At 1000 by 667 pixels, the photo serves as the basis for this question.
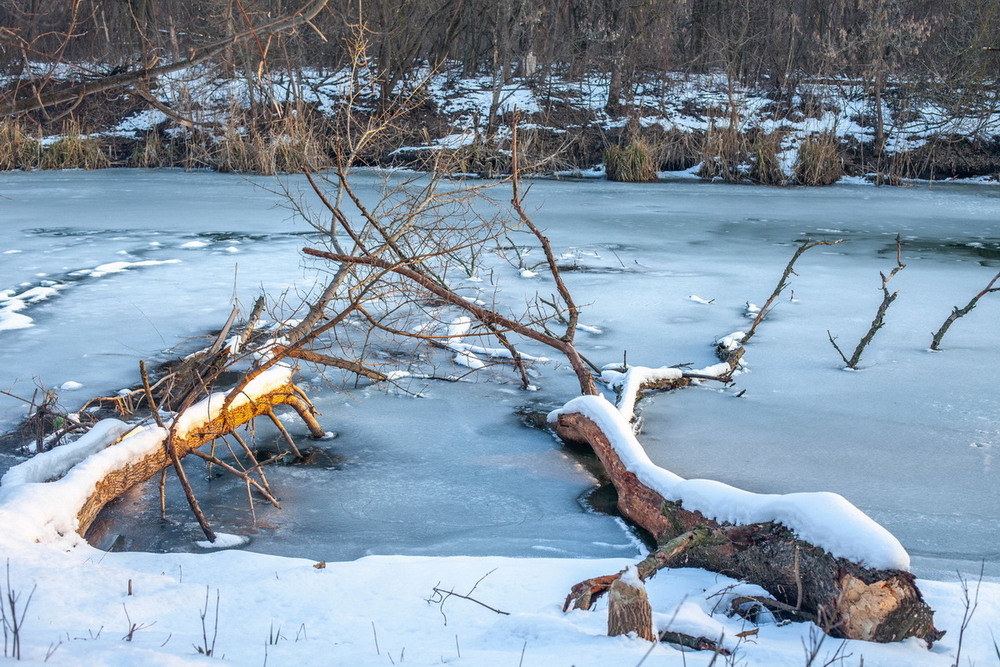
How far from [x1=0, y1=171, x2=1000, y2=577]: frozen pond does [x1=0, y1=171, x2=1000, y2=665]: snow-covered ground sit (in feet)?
0.06

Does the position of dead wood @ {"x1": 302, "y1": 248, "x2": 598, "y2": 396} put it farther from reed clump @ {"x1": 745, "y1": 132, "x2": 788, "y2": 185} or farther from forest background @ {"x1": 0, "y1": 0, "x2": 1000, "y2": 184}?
reed clump @ {"x1": 745, "y1": 132, "x2": 788, "y2": 185}

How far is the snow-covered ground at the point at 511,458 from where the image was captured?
2250 mm

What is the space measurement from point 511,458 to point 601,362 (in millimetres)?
1541

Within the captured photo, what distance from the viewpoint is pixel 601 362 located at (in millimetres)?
5395

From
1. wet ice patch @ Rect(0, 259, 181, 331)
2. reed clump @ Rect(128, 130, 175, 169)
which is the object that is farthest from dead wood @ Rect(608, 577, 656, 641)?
reed clump @ Rect(128, 130, 175, 169)

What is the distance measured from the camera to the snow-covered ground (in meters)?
2.25

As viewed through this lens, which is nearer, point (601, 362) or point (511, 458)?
point (511, 458)

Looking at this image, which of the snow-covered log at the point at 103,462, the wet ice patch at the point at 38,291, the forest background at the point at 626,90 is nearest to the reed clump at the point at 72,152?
the forest background at the point at 626,90

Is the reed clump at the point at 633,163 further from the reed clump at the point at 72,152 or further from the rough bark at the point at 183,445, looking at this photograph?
the rough bark at the point at 183,445

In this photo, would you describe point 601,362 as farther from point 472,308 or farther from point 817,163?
point 817,163

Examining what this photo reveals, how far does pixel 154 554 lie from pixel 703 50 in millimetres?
20476

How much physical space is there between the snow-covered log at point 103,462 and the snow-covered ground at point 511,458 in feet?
0.46

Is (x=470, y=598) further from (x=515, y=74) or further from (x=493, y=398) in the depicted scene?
(x=515, y=74)

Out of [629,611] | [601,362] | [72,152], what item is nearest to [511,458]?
[601,362]
